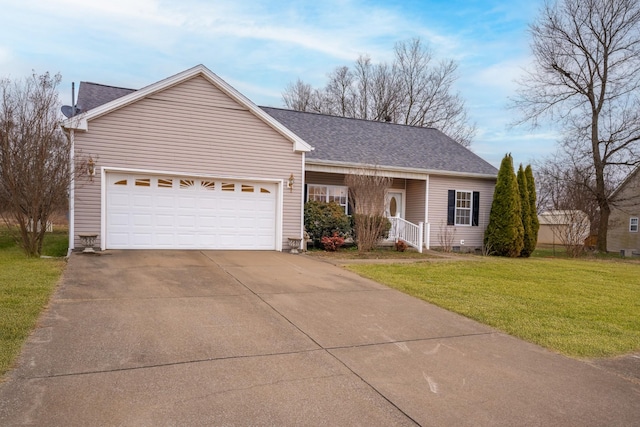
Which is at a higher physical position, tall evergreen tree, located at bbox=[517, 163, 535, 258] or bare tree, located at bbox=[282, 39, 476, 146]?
bare tree, located at bbox=[282, 39, 476, 146]

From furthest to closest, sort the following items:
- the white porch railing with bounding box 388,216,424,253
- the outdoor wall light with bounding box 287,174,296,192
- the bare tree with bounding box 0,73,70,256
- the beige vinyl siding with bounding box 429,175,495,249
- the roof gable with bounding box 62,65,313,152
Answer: the beige vinyl siding with bounding box 429,175,495,249 → the white porch railing with bounding box 388,216,424,253 → the outdoor wall light with bounding box 287,174,296,192 → the roof gable with bounding box 62,65,313,152 → the bare tree with bounding box 0,73,70,256

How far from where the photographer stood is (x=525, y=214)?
16844 mm

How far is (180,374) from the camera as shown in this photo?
13.0 feet

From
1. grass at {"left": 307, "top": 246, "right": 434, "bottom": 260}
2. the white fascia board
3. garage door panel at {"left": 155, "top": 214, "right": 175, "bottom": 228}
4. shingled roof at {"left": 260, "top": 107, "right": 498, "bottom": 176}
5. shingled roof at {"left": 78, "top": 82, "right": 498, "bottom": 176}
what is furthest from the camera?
shingled roof at {"left": 260, "top": 107, "right": 498, "bottom": 176}

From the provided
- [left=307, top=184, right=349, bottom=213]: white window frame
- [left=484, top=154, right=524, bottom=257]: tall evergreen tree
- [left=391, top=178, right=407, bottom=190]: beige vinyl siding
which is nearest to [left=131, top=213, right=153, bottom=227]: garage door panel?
[left=307, top=184, right=349, bottom=213]: white window frame

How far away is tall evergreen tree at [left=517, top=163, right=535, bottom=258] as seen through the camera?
54.8ft

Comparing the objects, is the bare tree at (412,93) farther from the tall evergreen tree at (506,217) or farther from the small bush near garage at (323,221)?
the small bush near garage at (323,221)

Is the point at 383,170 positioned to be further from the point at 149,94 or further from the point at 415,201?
the point at 149,94

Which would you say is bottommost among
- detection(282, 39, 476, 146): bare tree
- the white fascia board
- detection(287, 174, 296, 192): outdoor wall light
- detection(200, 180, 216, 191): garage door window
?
detection(200, 180, 216, 191): garage door window

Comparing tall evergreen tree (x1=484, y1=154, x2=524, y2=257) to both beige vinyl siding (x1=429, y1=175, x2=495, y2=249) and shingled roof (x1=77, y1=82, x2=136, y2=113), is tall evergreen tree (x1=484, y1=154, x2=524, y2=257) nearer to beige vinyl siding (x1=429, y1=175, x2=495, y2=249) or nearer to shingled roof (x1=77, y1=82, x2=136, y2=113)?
beige vinyl siding (x1=429, y1=175, x2=495, y2=249)

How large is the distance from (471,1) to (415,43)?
2185 cm

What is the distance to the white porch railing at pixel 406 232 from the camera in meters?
15.5

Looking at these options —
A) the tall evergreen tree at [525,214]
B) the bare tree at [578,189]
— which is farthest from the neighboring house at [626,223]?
the tall evergreen tree at [525,214]

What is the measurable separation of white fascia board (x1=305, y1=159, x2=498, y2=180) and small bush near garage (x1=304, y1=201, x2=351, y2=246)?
1.27m
